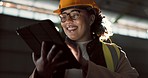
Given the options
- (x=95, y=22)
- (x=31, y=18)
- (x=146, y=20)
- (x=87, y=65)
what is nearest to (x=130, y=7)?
(x=146, y=20)

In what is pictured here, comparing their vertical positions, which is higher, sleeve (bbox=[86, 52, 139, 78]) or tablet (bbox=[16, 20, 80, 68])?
tablet (bbox=[16, 20, 80, 68])

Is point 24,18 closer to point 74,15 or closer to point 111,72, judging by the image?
point 74,15

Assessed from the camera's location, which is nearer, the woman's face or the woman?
the woman

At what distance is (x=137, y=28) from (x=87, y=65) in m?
8.43

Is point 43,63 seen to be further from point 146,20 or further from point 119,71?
point 146,20

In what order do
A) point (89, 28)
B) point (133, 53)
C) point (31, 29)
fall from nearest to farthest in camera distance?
point (31, 29)
point (89, 28)
point (133, 53)

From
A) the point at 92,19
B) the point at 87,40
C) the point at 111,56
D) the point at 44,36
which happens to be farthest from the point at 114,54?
the point at 44,36

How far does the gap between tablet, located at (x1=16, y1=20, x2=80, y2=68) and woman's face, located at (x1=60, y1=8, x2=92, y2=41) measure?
0.39 metres

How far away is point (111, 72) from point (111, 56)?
216 mm

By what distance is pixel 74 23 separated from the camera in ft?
5.62

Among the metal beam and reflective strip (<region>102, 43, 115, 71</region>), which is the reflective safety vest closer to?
reflective strip (<region>102, 43, 115, 71</region>)

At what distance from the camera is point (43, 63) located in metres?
1.18

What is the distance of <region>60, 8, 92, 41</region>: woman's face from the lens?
5.62 ft

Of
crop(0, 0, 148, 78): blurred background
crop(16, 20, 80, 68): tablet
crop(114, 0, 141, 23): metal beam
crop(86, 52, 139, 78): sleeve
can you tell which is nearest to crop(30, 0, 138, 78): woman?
crop(86, 52, 139, 78): sleeve
